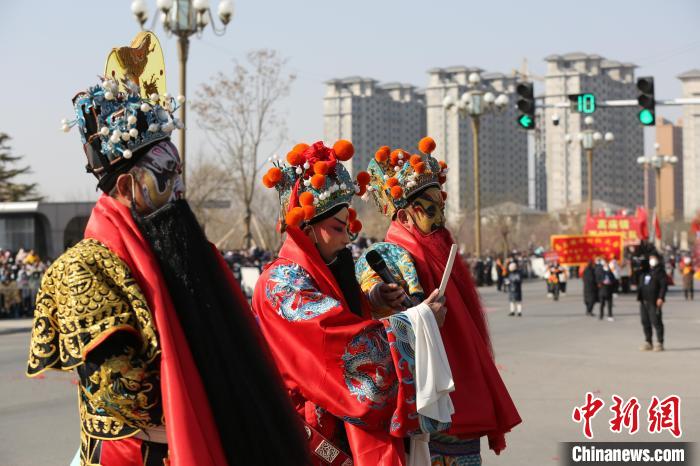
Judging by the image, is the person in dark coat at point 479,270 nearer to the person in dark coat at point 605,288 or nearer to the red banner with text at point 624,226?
the red banner with text at point 624,226

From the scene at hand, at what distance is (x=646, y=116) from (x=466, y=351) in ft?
57.1

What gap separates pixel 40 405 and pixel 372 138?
323 ft

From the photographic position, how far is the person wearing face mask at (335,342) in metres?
4.23

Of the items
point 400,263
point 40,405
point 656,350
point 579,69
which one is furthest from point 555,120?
point 579,69

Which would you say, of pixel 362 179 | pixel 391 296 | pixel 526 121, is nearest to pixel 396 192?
pixel 362 179

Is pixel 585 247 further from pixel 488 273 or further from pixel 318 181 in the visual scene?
pixel 318 181

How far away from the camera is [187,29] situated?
17703 millimetres

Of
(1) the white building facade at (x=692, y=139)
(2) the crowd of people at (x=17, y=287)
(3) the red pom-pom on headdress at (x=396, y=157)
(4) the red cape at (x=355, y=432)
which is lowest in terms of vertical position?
(2) the crowd of people at (x=17, y=287)

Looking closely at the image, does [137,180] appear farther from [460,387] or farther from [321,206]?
[460,387]

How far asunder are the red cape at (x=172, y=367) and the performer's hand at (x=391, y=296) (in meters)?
2.09

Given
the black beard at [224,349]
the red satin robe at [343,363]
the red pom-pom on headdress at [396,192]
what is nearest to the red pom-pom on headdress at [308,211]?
the red satin robe at [343,363]

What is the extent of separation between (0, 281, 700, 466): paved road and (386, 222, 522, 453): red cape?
350 cm

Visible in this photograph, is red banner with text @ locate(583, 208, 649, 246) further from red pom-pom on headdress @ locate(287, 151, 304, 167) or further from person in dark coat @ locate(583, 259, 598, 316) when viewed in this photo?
red pom-pom on headdress @ locate(287, 151, 304, 167)

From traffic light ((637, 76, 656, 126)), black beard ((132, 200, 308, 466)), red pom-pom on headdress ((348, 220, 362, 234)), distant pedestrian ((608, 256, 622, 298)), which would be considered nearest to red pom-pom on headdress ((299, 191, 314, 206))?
red pom-pom on headdress ((348, 220, 362, 234))
